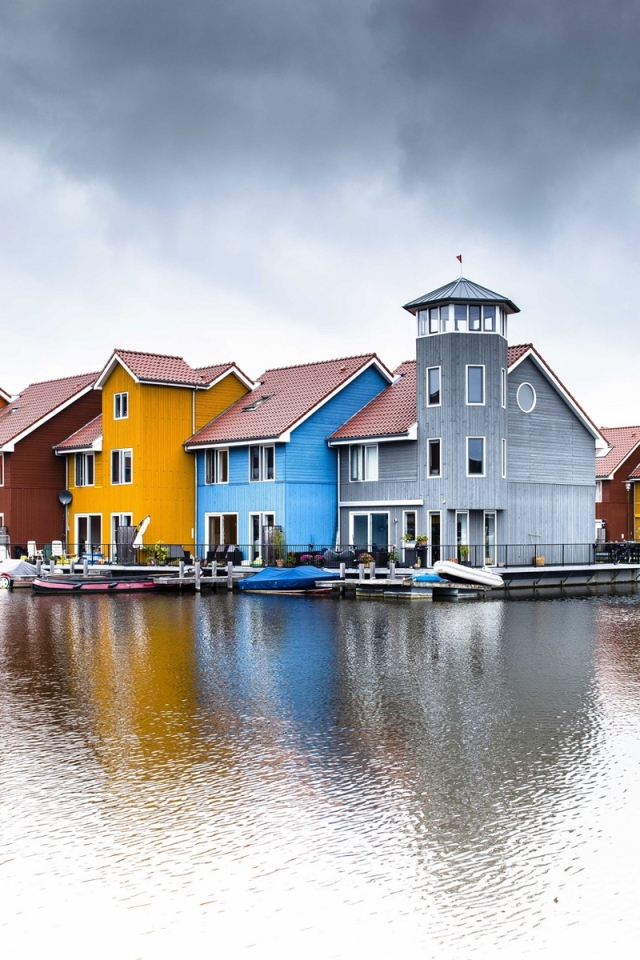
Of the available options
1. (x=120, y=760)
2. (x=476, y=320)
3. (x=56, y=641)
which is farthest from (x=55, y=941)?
(x=476, y=320)

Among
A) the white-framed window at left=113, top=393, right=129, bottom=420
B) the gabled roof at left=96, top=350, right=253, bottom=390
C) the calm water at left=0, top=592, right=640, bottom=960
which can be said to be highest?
the gabled roof at left=96, top=350, right=253, bottom=390

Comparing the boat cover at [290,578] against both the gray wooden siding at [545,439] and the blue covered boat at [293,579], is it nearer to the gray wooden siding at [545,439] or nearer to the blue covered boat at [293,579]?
the blue covered boat at [293,579]

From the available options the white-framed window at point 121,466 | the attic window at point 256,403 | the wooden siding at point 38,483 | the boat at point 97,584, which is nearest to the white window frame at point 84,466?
the wooden siding at point 38,483

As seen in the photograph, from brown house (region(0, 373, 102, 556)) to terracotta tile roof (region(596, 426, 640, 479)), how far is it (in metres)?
33.1

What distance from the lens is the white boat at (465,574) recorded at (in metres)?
39.9

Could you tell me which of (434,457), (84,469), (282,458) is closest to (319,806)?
(434,457)

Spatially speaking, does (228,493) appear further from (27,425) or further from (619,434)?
(619,434)

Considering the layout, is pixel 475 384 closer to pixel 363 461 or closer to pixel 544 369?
pixel 544 369

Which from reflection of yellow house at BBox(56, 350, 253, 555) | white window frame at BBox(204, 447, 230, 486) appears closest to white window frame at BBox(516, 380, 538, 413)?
white window frame at BBox(204, 447, 230, 486)

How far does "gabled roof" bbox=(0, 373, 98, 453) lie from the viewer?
185 ft

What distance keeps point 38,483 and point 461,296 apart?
1017 inches

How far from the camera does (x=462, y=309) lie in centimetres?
4512

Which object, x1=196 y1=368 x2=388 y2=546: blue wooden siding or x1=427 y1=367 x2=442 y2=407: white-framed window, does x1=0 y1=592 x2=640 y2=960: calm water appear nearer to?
x1=427 y1=367 x2=442 y2=407: white-framed window

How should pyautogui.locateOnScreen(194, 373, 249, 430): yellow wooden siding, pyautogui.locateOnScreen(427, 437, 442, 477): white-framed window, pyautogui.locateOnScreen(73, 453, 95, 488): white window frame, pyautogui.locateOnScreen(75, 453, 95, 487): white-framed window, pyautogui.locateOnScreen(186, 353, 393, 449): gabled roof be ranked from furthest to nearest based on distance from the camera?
pyautogui.locateOnScreen(75, 453, 95, 487): white-framed window → pyautogui.locateOnScreen(73, 453, 95, 488): white window frame → pyautogui.locateOnScreen(194, 373, 249, 430): yellow wooden siding → pyautogui.locateOnScreen(186, 353, 393, 449): gabled roof → pyautogui.locateOnScreen(427, 437, 442, 477): white-framed window
